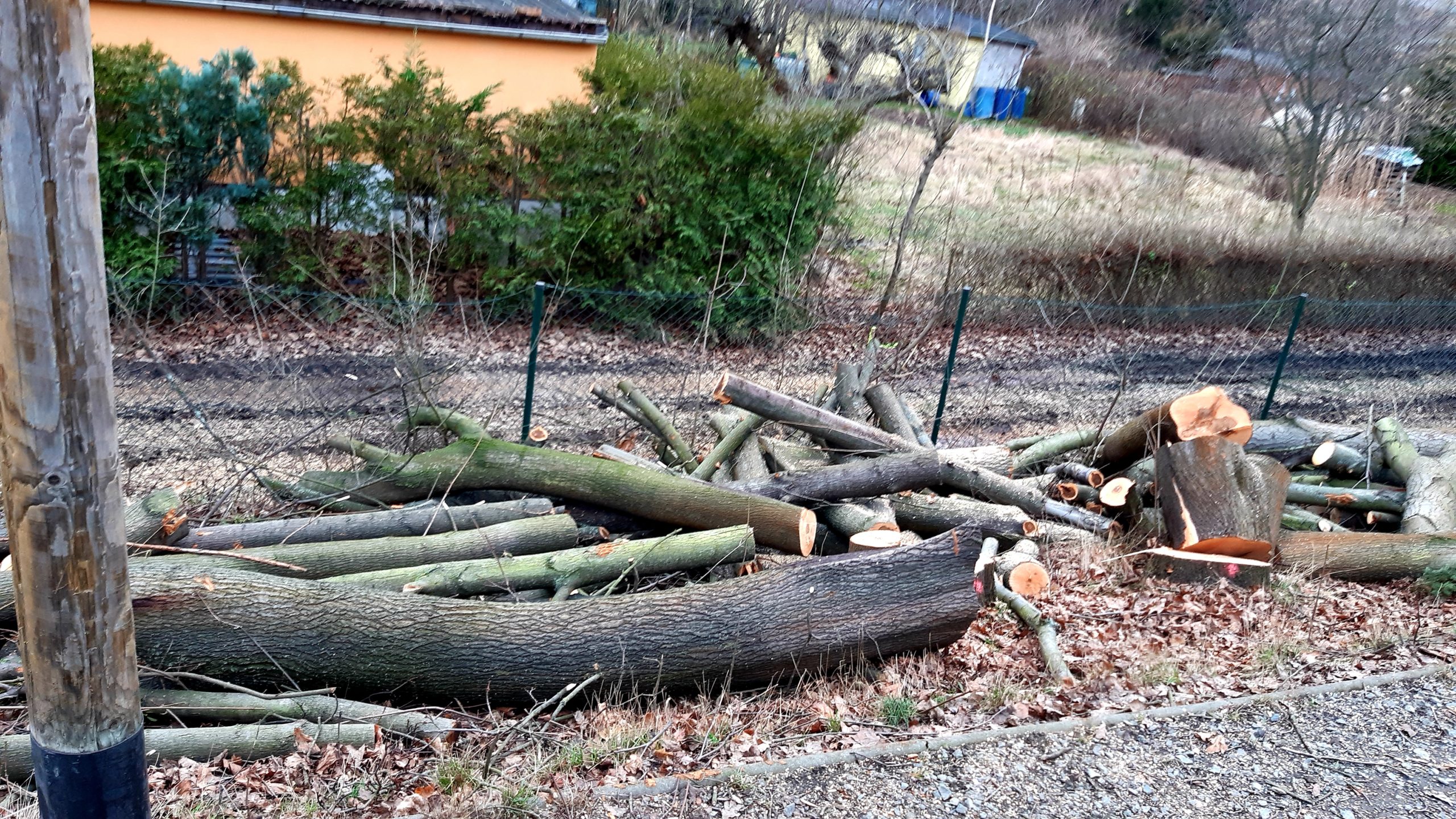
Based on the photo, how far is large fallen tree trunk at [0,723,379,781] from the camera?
14.1 ft

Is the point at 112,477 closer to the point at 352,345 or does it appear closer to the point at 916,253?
the point at 352,345

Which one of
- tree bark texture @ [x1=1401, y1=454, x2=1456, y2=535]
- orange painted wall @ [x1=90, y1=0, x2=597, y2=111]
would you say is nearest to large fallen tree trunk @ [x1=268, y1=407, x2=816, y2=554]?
tree bark texture @ [x1=1401, y1=454, x2=1456, y2=535]

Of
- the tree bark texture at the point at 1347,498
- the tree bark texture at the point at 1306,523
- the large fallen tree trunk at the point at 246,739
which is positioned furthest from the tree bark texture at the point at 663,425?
the tree bark texture at the point at 1347,498

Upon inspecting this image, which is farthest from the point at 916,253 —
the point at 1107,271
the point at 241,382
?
the point at 241,382

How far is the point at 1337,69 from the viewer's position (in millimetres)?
18438

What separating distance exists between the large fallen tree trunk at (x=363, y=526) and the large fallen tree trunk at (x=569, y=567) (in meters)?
0.49

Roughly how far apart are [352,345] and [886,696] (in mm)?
8015

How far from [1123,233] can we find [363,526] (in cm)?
1258

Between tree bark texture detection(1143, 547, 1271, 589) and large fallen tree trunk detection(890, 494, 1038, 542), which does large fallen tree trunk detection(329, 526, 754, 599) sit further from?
tree bark texture detection(1143, 547, 1271, 589)

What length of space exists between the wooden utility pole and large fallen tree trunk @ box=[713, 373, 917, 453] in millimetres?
4428

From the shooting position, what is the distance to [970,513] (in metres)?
7.04

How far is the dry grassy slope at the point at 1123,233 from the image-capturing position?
14594 millimetres

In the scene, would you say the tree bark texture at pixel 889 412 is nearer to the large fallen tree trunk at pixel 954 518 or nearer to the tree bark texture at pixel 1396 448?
the large fallen tree trunk at pixel 954 518

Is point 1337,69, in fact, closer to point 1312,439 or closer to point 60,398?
point 1312,439
